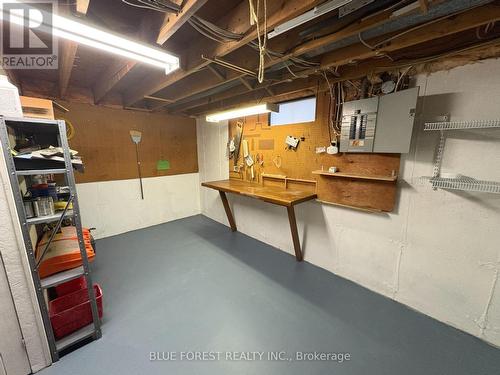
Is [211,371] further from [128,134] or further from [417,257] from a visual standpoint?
[128,134]

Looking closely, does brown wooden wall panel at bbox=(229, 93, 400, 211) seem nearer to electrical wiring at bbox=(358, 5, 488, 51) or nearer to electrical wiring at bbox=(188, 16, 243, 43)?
electrical wiring at bbox=(358, 5, 488, 51)

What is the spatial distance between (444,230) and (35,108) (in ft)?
11.7

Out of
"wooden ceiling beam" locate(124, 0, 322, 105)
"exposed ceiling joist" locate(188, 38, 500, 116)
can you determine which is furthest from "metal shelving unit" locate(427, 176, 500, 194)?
"wooden ceiling beam" locate(124, 0, 322, 105)

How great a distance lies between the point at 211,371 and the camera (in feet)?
4.75

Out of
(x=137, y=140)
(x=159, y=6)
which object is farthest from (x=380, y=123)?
(x=137, y=140)

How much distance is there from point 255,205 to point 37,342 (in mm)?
2734

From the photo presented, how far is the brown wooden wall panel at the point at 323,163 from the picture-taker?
205 cm

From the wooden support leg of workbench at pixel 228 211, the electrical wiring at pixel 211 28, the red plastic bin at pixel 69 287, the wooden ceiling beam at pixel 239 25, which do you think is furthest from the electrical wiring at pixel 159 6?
the wooden support leg of workbench at pixel 228 211

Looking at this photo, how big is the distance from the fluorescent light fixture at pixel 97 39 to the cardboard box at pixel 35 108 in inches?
26.3

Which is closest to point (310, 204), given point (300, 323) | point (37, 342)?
point (300, 323)

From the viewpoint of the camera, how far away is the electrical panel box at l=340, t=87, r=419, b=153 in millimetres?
1724

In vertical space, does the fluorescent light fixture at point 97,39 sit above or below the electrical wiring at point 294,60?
below

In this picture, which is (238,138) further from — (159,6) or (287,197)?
(159,6)

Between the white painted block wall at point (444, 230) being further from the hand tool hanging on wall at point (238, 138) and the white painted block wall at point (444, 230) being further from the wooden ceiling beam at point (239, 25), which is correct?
the hand tool hanging on wall at point (238, 138)
